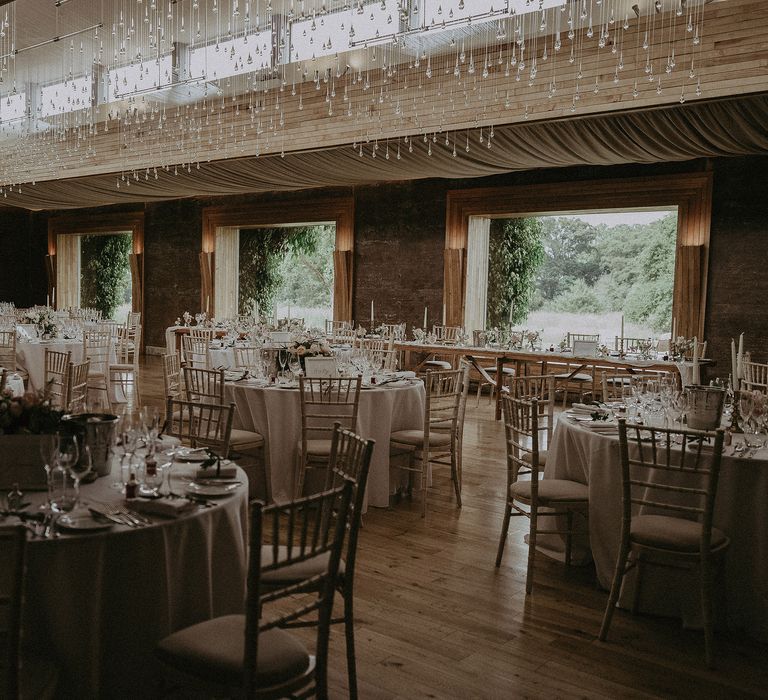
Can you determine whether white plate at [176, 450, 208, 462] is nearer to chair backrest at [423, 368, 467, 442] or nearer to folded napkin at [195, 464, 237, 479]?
folded napkin at [195, 464, 237, 479]

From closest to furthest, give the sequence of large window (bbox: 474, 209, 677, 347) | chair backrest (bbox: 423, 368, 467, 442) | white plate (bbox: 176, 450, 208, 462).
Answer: white plate (bbox: 176, 450, 208, 462) → chair backrest (bbox: 423, 368, 467, 442) → large window (bbox: 474, 209, 677, 347)

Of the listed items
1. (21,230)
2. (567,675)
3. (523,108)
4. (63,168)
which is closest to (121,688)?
(567,675)

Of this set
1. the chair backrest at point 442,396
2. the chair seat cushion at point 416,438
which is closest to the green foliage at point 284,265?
the chair backrest at point 442,396

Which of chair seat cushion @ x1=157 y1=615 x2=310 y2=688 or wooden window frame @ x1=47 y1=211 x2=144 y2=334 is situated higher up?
wooden window frame @ x1=47 y1=211 x2=144 y2=334

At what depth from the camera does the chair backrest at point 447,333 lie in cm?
1232

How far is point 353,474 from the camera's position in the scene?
11.0ft

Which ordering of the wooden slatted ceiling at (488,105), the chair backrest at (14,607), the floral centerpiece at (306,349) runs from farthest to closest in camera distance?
the wooden slatted ceiling at (488,105) < the floral centerpiece at (306,349) < the chair backrest at (14,607)

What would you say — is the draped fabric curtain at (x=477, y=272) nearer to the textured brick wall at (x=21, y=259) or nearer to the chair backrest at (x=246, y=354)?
the chair backrest at (x=246, y=354)

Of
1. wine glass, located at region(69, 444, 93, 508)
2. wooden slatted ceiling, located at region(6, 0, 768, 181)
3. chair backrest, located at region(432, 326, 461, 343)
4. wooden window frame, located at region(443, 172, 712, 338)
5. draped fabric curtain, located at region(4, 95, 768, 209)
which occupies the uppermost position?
wooden slatted ceiling, located at region(6, 0, 768, 181)

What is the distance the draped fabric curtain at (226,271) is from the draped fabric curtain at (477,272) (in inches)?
240

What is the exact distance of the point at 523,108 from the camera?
9.08 meters

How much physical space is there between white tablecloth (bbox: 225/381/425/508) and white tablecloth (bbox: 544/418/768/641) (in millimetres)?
1993

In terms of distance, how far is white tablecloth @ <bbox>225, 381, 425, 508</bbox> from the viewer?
5.76 metres

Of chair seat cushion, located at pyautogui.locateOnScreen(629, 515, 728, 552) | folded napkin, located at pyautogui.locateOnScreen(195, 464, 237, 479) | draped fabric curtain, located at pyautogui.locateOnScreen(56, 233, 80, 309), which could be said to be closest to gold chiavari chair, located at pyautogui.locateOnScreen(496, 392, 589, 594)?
chair seat cushion, located at pyautogui.locateOnScreen(629, 515, 728, 552)
